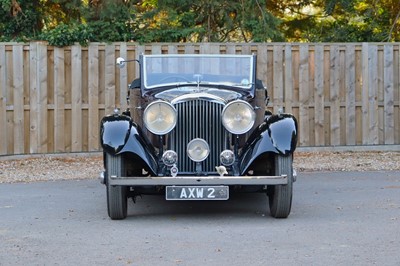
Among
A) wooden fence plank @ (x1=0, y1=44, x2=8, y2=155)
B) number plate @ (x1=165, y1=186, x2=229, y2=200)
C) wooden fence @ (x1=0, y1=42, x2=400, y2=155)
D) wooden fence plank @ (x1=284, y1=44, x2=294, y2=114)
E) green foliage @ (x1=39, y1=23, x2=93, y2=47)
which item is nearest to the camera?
number plate @ (x1=165, y1=186, x2=229, y2=200)

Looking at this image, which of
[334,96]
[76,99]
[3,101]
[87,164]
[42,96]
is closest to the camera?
[87,164]

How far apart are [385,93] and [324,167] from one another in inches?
118

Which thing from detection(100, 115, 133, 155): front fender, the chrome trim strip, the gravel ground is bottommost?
the gravel ground

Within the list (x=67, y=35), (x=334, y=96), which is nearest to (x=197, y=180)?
(x=67, y=35)

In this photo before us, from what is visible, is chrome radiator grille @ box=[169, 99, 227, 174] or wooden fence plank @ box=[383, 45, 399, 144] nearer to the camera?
chrome radiator grille @ box=[169, 99, 227, 174]

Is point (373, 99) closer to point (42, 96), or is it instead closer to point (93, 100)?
point (93, 100)

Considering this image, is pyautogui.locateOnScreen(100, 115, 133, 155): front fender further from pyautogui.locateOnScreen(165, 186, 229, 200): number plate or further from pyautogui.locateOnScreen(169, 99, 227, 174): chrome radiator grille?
pyautogui.locateOnScreen(165, 186, 229, 200): number plate

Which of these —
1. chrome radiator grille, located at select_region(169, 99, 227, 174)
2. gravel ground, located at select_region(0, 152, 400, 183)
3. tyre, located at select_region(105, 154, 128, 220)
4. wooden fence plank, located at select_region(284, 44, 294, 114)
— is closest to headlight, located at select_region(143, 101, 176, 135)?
chrome radiator grille, located at select_region(169, 99, 227, 174)

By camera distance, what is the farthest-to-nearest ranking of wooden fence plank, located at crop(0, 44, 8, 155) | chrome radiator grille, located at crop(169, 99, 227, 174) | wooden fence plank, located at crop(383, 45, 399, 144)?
1. wooden fence plank, located at crop(383, 45, 399, 144)
2. wooden fence plank, located at crop(0, 44, 8, 155)
3. chrome radiator grille, located at crop(169, 99, 227, 174)

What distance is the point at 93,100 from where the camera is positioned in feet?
52.8

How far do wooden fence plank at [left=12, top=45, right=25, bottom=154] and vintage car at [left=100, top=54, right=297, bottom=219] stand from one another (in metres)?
6.11

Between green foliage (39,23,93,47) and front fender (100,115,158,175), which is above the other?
green foliage (39,23,93,47)

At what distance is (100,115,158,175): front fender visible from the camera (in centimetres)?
926

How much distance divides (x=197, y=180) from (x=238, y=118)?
94 centimetres
